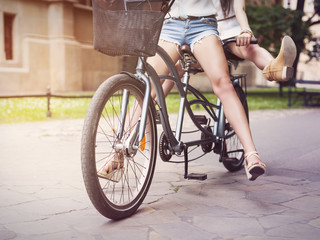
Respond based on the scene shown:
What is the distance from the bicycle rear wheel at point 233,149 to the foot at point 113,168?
1.28 m

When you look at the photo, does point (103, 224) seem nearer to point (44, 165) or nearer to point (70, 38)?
point (44, 165)

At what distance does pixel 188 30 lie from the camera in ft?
12.6

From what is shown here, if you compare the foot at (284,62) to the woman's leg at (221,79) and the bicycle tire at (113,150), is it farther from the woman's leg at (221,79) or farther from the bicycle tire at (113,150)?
the bicycle tire at (113,150)

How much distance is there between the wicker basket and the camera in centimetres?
305

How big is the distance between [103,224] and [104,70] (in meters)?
18.9

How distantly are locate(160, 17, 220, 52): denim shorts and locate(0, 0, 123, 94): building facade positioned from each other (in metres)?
14.2

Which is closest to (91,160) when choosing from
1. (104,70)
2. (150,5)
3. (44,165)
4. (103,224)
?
(103,224)

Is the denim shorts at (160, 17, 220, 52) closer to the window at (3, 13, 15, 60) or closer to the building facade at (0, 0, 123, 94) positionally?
the building facade at (0, 0, 123, 94)

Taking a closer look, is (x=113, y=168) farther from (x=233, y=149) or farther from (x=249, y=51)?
(x=233, y=149)

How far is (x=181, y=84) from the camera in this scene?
3869 millimetres

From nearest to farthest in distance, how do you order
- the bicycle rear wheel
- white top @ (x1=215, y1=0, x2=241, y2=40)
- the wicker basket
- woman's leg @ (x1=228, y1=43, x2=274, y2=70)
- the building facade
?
the wicker basket < woman's leg @ (x1=228, y1=43, x2=274, y2=70) < white top @ (x1=215, y1=0, x2=241, y2=40) < the bicycle rear wheel < the building facade

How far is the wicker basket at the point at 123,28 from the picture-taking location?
3053 mm

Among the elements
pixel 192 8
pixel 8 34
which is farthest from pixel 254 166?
pixel 8 34

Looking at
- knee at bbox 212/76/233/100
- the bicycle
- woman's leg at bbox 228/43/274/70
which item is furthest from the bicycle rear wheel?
knee at bbox 212/76/233/100
